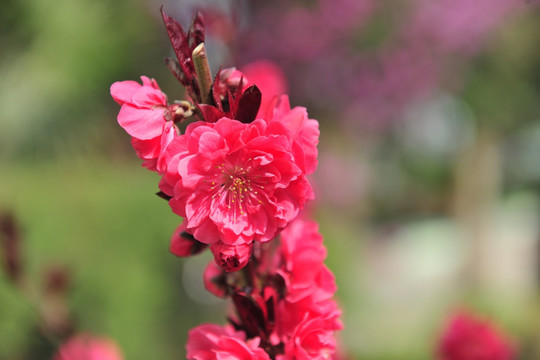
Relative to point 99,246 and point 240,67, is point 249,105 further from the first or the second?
point 99,246

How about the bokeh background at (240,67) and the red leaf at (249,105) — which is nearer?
the red leaf at (249,105)

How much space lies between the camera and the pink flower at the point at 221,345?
61cm

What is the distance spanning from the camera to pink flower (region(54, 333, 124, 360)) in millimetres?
1104

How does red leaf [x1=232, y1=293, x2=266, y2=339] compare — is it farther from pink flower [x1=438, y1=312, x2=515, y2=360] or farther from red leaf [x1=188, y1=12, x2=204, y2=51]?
pink flower [x1=438, y1=312, x2=515, y2=360]

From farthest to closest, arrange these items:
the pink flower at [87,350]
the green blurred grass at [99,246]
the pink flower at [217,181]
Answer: the green blurred grass at [99,246] < the pink flower at [87,350] < the pink flower at [217,181]

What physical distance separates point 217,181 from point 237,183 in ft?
0.09

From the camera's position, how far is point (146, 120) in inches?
23.0

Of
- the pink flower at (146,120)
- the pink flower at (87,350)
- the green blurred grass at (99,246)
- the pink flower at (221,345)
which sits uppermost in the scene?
the green blurred grass at (99,246)

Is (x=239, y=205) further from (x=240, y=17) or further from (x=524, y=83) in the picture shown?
(x=524, y=83)

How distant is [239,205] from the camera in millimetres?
619

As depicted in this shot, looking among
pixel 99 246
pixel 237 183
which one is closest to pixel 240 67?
pixel 237 183

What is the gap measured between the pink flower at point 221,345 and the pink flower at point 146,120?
215mm

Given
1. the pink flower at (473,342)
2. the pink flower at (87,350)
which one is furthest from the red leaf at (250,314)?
the pink flower at (473,342)

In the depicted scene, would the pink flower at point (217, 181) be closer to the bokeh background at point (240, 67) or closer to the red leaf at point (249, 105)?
the red leaf at point (249, 105)
